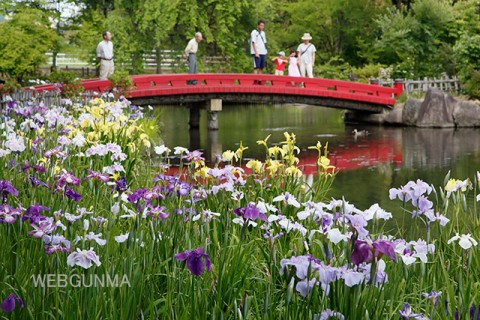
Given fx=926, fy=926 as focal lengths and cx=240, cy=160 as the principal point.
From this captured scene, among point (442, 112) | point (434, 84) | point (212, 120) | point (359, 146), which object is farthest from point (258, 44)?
point (434, 84)

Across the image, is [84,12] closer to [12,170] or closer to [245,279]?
[12,170]

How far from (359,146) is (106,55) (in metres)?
5.99

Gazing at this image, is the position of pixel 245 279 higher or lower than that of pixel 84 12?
lower

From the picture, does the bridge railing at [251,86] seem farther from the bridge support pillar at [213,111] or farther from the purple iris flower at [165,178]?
the purple iris flower at [165,178]

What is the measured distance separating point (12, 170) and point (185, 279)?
9.48ft

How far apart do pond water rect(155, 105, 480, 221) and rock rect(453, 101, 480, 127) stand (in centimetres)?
96

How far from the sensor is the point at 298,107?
35.6 meters

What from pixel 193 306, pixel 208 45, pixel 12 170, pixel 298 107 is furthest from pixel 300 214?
pixel 208 45

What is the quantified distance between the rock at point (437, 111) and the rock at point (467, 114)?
6.1 inches

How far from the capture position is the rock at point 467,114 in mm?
24141

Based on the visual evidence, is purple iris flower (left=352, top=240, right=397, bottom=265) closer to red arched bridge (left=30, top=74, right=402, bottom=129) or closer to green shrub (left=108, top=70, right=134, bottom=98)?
green shrub (left=108, top=70, right=134, bottom=98)

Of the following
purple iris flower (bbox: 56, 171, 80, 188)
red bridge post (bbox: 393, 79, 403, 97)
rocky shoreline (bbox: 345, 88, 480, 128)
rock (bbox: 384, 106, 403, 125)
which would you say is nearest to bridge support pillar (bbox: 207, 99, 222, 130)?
rock (bbox: 384, 106, 403, 125)

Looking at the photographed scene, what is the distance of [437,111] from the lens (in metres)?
24.3

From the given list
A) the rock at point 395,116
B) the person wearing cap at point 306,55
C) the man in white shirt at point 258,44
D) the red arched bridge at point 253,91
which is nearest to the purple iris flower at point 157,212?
the red arched bridge at point 253,91
